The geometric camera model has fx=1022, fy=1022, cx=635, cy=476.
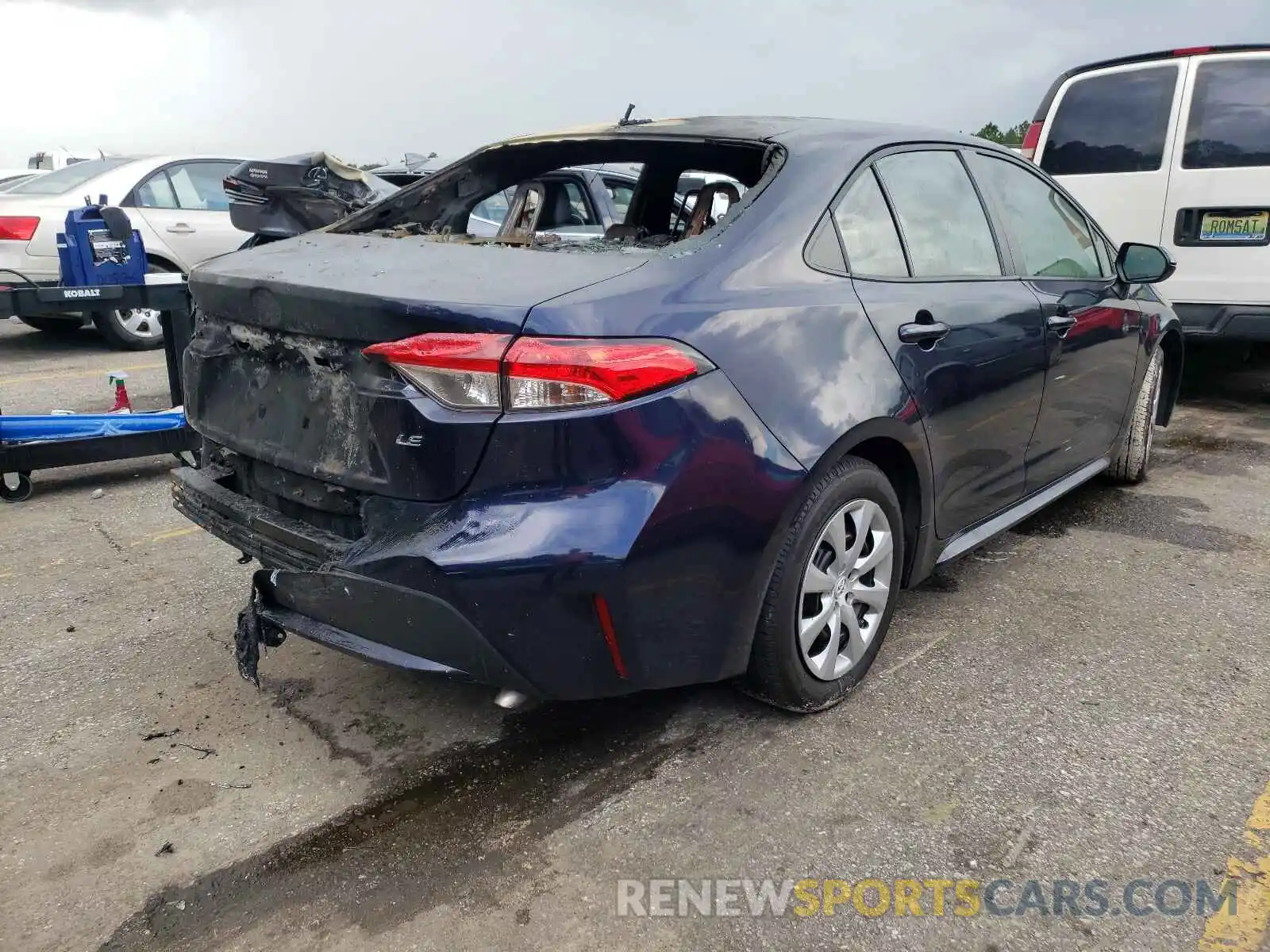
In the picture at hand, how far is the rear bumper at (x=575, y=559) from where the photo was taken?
7.05 ft

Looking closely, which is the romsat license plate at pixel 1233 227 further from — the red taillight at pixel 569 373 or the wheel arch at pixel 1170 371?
the red taillight at pixel 569 373

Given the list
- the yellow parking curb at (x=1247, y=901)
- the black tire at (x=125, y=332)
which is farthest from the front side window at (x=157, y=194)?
the yellow parking curb at (x=1247, y=901)

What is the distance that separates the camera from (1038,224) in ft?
12.5

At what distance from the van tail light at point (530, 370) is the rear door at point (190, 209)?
7568 mm

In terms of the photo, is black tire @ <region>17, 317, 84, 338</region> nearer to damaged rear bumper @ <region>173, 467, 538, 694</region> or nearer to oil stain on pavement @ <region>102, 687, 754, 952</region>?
damaged rear bumper @ <region>173, 467, 538, 694</region>

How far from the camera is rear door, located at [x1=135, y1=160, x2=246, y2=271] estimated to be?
355 inches

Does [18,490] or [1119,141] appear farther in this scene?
[1119,141]

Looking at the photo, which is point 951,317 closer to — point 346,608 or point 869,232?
point 869,232

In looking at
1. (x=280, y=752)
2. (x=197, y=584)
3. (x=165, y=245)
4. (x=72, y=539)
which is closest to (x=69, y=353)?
(x=165, y=245)

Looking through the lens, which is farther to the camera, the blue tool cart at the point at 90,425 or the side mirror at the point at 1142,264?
the blue tool cart at the point at 90,425

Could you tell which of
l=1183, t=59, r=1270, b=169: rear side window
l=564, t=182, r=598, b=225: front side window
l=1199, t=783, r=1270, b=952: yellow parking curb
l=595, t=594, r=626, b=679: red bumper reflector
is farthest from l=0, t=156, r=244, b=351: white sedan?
l=1199, t=783, r=1270, b=952: yellow parking curb

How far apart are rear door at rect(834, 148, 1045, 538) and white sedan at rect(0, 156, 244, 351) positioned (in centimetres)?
684

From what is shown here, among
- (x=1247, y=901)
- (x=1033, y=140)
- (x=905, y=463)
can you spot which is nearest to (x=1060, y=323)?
(x=905, y=463)

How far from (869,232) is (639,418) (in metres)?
1.14
